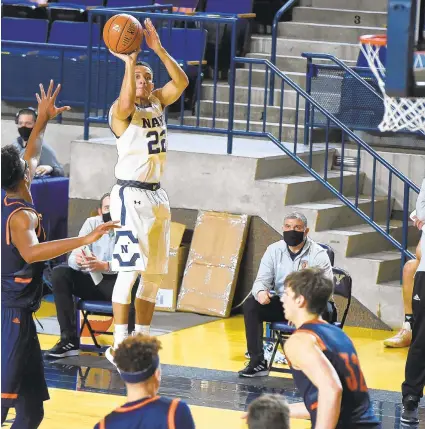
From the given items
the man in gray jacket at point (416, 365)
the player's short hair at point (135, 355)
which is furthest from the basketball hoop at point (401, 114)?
the player's short hair at point (135, 355)

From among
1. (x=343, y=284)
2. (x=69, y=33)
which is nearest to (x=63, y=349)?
(x=343, y=284)

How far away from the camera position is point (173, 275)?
12.2 meters

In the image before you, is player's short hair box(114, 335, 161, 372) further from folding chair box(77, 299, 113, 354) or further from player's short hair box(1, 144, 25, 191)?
folding chair box(77, 299, 113, 354)

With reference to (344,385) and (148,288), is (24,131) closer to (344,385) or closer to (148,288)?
(148,288)

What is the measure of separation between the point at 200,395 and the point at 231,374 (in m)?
0.79

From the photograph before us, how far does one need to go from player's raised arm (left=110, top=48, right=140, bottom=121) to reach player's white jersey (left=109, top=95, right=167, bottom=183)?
10 centimetres

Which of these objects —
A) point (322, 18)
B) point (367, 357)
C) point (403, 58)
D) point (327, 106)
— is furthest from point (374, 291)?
point (403, 58)

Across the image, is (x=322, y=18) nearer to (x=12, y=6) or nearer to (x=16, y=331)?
(x=12, y=6)

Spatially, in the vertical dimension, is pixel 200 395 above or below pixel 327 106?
below

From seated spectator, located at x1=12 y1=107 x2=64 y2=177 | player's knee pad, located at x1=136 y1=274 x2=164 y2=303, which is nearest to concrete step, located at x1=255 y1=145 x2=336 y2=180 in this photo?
seated spectator, located at x1=12 y1=107 x2=64 y2=177

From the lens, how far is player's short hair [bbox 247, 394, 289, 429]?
15.5ft

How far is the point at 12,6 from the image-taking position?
1573cm

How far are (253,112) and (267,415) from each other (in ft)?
31.2

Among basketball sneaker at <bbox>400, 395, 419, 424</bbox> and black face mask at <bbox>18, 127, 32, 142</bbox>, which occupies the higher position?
black face mask at <bbox>18, 127, 32, 142</bbox>
